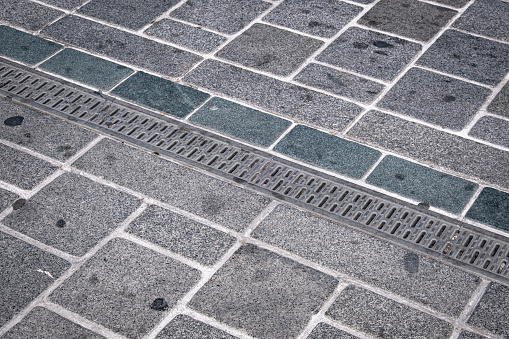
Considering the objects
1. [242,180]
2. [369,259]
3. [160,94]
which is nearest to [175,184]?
[242,180]

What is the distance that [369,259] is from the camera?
3.27m

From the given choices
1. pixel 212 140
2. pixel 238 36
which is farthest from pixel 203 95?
pixel 238 36

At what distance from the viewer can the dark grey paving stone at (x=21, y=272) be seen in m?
3.02

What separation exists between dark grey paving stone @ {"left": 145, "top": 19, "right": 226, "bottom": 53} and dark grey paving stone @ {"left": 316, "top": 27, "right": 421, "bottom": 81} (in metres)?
0.81

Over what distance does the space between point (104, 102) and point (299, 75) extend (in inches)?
52.9

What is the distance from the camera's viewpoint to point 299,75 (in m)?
4.55

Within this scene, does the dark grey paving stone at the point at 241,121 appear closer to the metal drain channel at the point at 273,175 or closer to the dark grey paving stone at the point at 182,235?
the metal drain channel at the point at 273,175

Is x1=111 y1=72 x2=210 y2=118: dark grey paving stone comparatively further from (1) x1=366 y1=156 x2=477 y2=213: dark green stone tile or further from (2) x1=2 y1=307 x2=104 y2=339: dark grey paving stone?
(2) x1=2 y1=307 x2=104 y2=339: dark grey paving stone

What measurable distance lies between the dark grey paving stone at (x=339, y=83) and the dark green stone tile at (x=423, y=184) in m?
0.69

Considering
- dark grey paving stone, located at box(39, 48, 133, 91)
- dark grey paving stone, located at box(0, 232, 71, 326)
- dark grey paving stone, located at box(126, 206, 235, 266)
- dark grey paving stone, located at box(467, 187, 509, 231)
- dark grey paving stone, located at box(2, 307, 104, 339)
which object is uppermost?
dark grey paving stone, located at box(39, 48, 133, 91)

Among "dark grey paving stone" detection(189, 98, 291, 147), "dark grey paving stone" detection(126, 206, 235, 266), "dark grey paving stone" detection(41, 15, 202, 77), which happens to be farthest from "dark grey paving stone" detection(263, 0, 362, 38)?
"dark grey paving stone" detection(126, 206, 235, 266)

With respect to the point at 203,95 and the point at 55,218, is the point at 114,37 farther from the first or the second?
the point at 55,218

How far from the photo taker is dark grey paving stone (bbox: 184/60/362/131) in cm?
419

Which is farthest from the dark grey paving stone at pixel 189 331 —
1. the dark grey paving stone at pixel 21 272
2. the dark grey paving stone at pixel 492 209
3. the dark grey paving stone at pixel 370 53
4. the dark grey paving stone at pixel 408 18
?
the dark grey paving stone at pixel 408 18
